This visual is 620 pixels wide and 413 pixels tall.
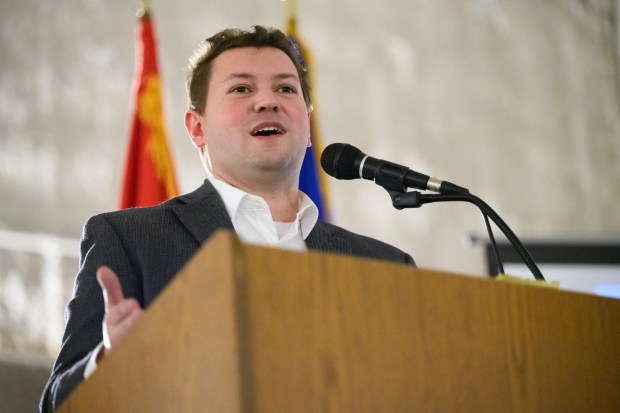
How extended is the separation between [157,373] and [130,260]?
757 millimetres

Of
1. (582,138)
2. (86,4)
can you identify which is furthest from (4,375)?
(582,138)

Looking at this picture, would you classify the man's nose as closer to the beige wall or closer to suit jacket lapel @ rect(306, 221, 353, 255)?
suit jacket lapel @ rect(306, 221, 353, 255)

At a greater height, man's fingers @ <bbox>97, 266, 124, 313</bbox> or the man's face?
the man's face

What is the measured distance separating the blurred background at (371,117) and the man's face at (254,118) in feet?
5.59

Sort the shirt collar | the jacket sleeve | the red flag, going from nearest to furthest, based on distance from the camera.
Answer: the jacket sleeve < the shirt collar < the red flag

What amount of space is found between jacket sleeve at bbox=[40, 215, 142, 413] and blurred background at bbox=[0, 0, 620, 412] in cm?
191

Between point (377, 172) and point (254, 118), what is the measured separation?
0.49m

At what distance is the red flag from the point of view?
3.54 meters

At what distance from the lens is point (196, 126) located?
2406 mm

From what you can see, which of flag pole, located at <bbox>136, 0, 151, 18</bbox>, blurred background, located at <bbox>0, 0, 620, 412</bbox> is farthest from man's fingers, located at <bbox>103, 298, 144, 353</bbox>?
flag pole, located at <bbox>136, 0, 151, 18</bbox>

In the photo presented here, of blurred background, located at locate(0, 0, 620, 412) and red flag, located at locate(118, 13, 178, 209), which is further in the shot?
blurred background, located at locate(0, 0, 620, 412)

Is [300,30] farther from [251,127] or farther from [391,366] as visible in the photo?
[391,366]

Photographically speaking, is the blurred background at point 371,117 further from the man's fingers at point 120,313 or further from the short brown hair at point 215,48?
the man's fingers at point 120,313

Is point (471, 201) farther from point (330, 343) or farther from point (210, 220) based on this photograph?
point (330, 343)
